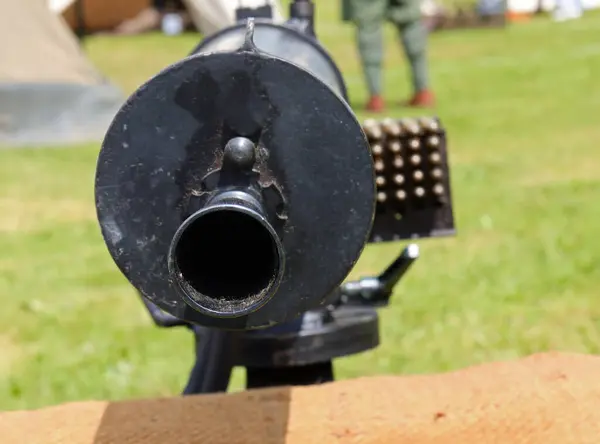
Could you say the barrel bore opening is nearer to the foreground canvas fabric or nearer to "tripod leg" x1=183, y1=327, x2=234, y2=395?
the foreground canvas fabric

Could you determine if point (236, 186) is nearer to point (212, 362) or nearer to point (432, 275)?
point (212, 362)

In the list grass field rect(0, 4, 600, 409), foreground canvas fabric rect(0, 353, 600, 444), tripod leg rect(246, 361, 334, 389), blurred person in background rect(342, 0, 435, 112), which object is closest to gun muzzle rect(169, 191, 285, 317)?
foreground canvas fabric rect(0, 353, 600, 444)

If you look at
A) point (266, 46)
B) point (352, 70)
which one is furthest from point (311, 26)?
point (352, 70)

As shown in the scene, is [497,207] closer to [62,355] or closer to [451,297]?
[451,297]

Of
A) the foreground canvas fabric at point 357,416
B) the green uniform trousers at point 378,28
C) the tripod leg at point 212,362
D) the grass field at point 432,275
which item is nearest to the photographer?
the foreground canvas fabric at point 357,416

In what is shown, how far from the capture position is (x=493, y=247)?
6.17m

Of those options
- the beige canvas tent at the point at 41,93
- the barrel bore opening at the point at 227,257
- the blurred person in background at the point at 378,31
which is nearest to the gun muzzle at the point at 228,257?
the barrel bore opening at the point at 227,257

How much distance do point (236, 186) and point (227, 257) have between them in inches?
4.9

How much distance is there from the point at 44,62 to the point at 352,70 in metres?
5.78

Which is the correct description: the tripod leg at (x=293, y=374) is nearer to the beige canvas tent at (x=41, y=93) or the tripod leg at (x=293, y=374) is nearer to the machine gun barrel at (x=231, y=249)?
the machine gun barrel at (x=231, y=249)

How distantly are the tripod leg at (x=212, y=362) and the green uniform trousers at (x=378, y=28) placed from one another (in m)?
8.27

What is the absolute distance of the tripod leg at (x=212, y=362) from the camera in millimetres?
2854

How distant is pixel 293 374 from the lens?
3.04 metres

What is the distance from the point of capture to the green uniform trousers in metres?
10.9
